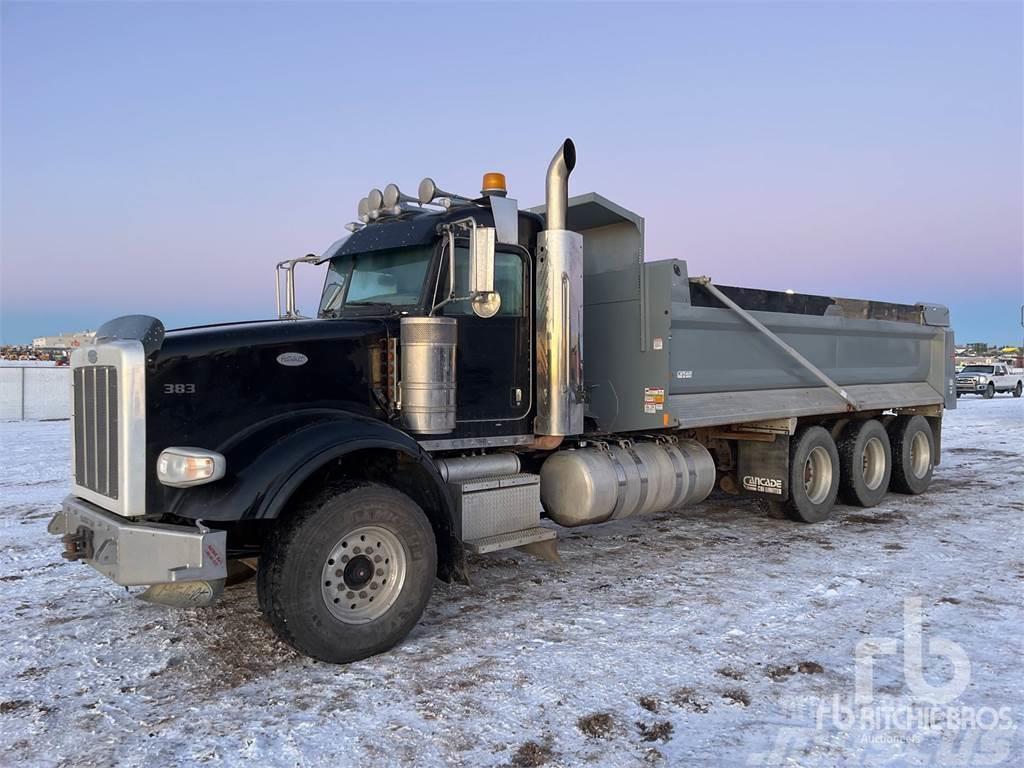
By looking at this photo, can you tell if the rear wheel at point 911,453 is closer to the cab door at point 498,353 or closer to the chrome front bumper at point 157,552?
the cab door at point 498,353

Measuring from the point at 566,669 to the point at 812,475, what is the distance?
5.31 m

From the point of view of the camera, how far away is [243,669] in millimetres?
4223

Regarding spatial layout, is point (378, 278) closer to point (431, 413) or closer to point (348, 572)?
point (431, 413)

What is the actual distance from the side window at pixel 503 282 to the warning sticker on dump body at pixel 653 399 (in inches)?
59.1

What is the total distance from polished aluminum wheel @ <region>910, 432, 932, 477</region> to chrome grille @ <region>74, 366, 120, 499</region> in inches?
365

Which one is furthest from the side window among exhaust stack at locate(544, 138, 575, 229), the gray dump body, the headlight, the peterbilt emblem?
the headlight

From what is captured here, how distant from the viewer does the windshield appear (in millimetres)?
5288

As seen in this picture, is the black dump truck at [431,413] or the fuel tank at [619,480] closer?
Result: the black dump truck at [431,413]

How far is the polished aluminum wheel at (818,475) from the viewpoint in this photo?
8477 millimetres

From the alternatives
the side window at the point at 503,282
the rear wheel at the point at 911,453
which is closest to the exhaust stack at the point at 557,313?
the side window at the point at 503,282

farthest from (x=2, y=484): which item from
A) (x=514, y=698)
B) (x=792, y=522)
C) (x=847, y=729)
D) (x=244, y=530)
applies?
(x=847, y=729)

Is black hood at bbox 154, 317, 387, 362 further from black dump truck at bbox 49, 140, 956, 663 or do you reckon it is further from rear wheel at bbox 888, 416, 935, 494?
rear wheel at bbox 888, 416, 935, 494

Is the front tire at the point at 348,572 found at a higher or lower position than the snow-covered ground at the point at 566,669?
higher

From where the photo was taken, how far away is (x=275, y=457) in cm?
414
